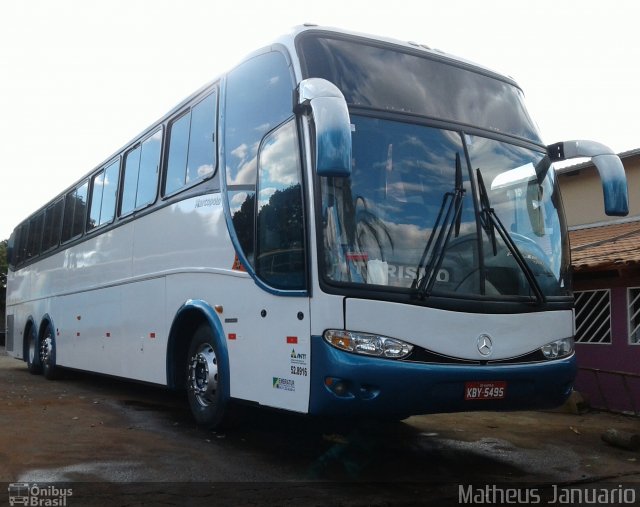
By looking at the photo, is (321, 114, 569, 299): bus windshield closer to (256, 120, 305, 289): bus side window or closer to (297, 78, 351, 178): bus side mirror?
(256, 120, 305, 289): bus side window

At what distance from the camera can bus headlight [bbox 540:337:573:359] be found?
616cm

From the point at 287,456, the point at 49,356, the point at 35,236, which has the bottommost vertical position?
the point at 287,456

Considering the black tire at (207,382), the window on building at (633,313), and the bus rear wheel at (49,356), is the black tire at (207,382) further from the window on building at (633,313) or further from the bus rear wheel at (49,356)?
the bus rear wheel at (49,356)

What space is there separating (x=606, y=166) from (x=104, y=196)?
741cm

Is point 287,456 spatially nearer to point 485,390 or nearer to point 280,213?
point 485,390

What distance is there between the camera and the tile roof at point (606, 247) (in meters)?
10.9

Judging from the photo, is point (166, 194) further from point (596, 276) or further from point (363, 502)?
point (596, 276)

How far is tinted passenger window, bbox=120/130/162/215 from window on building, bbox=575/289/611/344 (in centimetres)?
729

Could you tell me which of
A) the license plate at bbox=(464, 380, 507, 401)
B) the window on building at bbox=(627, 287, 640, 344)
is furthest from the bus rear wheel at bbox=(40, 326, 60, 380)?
the license plate at bbox=(464, 380, 507, 401)

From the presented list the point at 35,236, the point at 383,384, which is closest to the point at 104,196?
the point at 35,236

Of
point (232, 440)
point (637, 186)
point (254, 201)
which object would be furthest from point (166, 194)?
point (637, 186)

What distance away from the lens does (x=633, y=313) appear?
1141 centimetres

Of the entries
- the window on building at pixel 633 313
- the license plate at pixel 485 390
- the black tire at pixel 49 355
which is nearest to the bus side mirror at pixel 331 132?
the license plate at pixel 485 390

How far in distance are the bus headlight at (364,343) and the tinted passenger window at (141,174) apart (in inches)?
169
